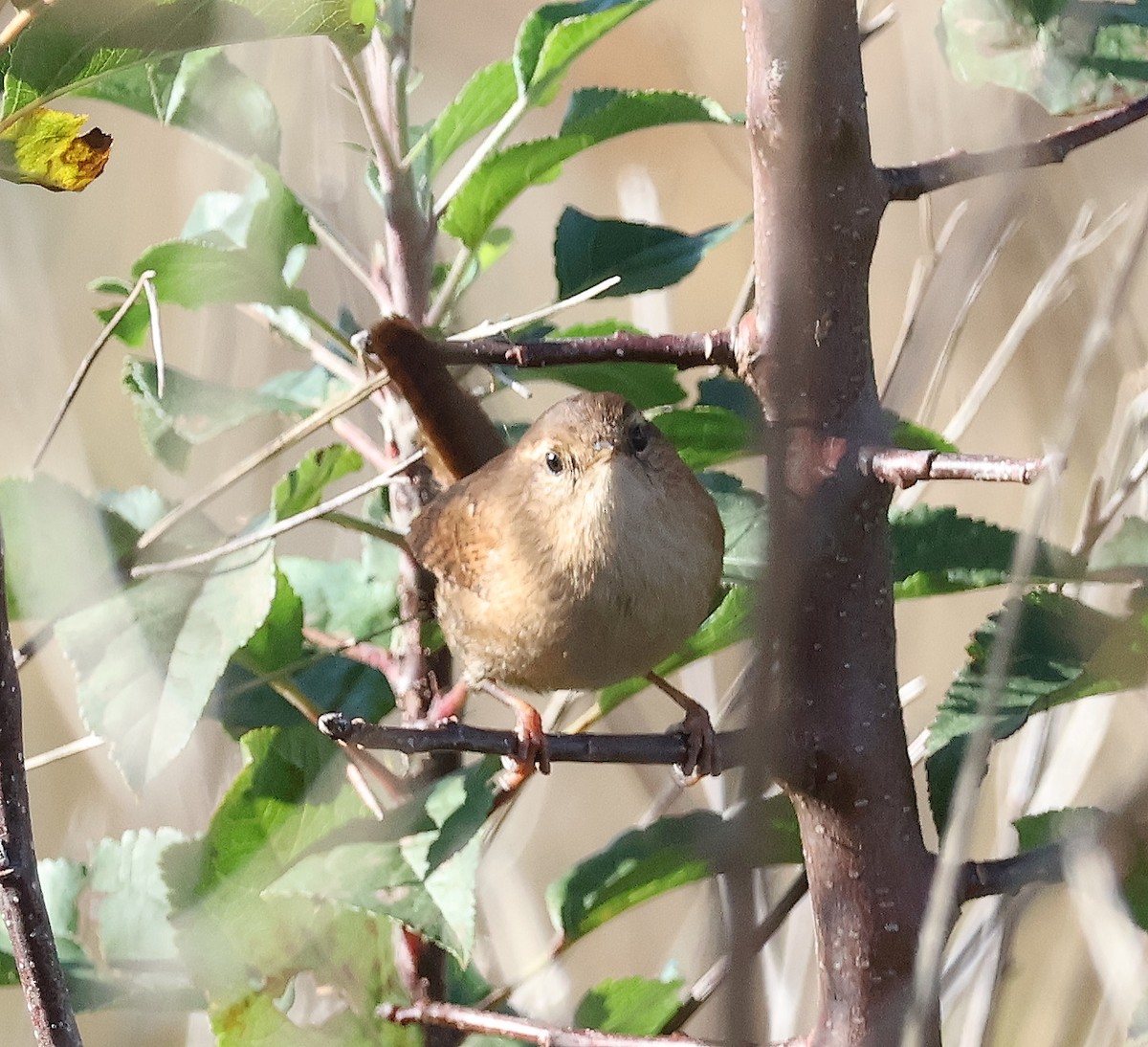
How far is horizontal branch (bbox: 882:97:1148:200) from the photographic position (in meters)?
0.86

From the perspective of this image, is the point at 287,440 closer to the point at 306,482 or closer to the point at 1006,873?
the point at 306,482

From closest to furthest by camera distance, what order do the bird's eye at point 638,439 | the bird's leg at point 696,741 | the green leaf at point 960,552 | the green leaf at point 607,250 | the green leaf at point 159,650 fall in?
the bird's leg at point 696,741 < the green leaf at point 159,650 < the green leaf at point 960,552 < the green leaf at point 607,250 < the bird's eye at point 638,439

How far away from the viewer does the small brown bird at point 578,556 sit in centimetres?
144

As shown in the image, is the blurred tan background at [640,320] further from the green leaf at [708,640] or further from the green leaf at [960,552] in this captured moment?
the green leaf at [708,640]

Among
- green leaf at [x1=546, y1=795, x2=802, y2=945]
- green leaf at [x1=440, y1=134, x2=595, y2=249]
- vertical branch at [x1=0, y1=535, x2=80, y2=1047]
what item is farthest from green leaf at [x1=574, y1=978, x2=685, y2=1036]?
green leaf at [x1=440, y1=134, x2=595, y2=249]

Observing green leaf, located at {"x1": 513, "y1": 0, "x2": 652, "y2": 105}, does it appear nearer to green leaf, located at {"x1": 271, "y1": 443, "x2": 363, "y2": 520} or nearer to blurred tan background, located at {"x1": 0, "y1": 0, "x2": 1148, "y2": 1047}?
blurred tan background, located at {"x1": 0, "y1": 0, "x2": 1148, "y2": 1047}

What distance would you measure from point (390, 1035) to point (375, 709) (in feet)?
1.14

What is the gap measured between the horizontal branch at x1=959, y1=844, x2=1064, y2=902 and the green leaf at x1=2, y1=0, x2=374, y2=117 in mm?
795

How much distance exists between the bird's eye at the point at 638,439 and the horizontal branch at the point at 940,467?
0.65 metres

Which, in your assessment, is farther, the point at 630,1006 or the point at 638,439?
the point at 638,439

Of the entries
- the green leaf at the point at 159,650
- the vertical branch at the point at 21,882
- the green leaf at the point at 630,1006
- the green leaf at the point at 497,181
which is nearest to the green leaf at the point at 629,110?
the green leaf at the point at 497,181

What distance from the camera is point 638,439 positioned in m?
1.56

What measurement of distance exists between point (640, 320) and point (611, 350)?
1378 millimetres

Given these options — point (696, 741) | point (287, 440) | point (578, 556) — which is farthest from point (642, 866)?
point (287, 440)
